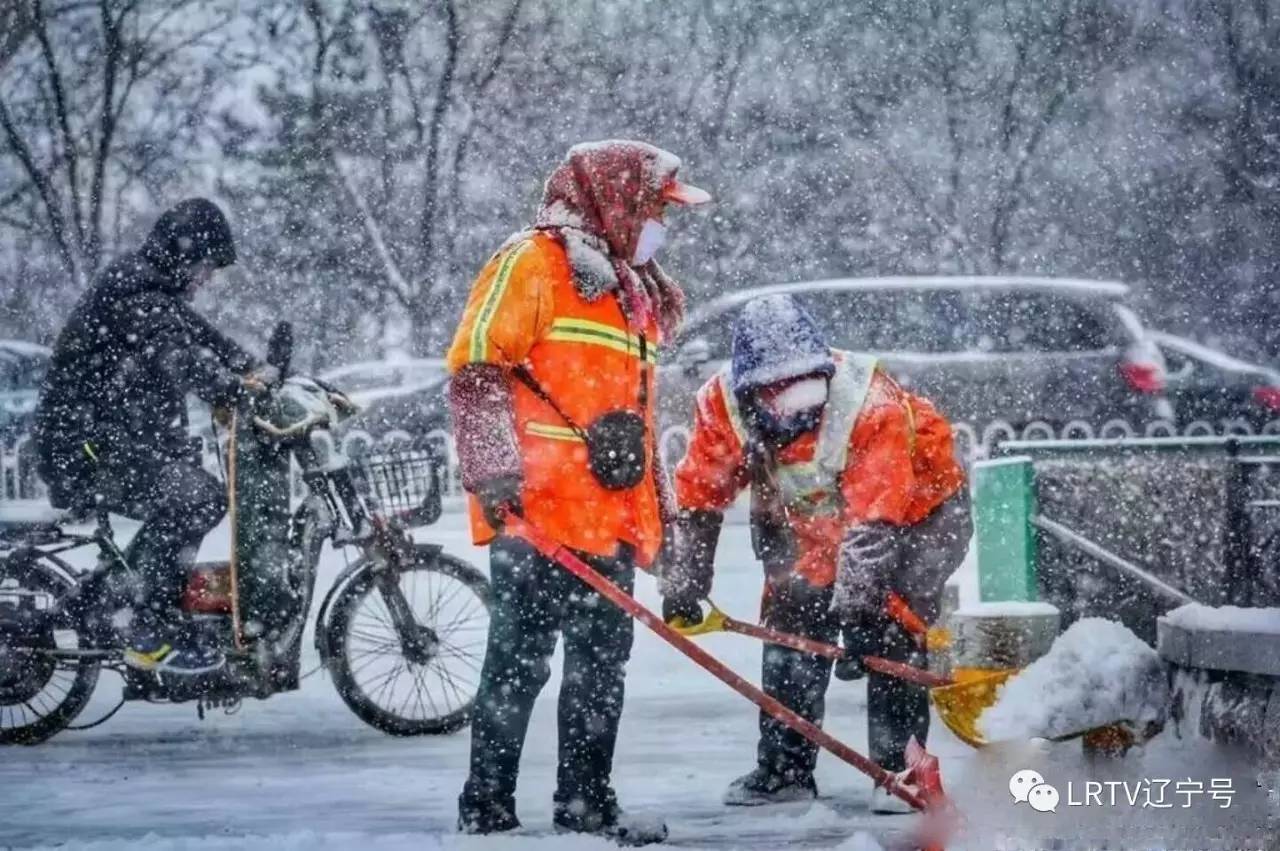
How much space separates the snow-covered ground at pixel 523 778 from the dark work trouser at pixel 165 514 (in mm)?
65

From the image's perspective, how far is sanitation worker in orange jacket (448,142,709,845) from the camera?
217 centimetres

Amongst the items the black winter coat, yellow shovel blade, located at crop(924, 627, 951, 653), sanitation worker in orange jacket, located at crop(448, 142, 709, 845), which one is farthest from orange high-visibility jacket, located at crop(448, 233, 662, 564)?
yellow shovel blade, located at crop(924, 627, 951, 653)

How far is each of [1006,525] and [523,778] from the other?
1087 millimetres

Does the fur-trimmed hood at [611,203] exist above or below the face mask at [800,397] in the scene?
above

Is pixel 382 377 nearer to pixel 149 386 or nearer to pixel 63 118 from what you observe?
pixel 149 386

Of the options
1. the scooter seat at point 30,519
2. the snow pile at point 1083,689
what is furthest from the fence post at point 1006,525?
the scooter seat at point 30,519

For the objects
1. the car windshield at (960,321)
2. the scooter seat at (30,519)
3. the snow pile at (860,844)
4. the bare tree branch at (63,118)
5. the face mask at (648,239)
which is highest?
the bare tree branch at (63,118)

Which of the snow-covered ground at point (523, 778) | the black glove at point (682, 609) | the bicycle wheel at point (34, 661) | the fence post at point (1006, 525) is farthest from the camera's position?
the fence post at point (1006, 525)

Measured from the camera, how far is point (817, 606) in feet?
8.21

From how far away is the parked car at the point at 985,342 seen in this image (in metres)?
2.67

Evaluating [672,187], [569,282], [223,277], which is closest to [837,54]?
[672,187]

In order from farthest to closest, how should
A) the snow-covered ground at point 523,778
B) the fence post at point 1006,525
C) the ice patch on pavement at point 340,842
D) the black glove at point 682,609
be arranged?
the fence post at point 1006,525, the black glove at point 682,609, the snow-covered ground at point 523,778, the ice patch on pavement at point 340,842

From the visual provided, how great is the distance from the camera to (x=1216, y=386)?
281 centimetres

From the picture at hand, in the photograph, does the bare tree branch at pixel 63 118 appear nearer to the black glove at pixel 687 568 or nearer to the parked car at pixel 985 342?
the parked car at pixel 985 342
